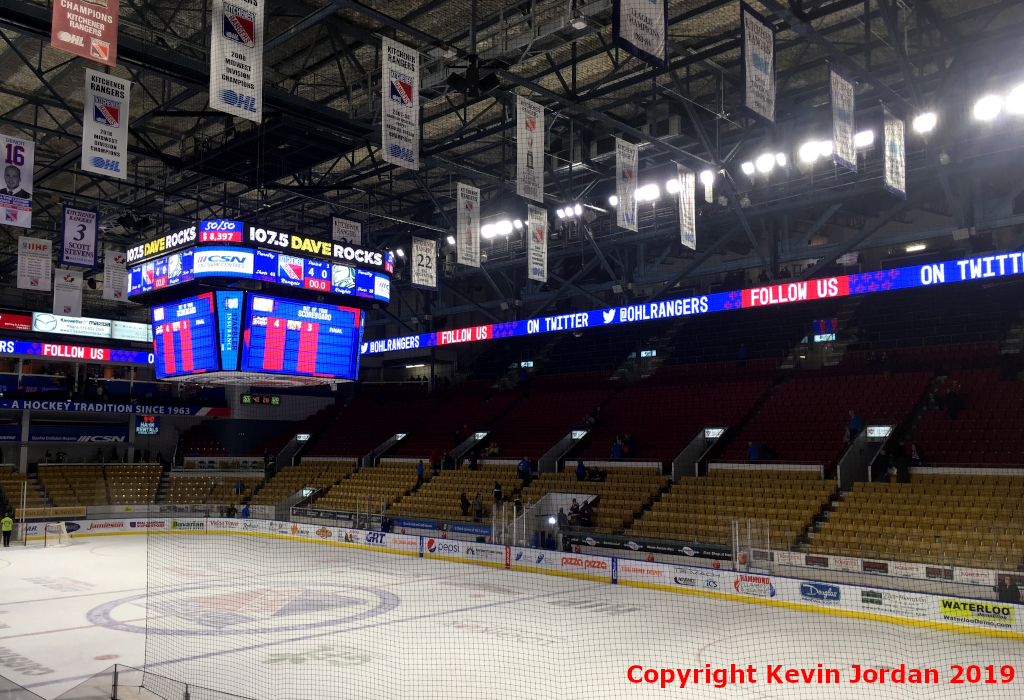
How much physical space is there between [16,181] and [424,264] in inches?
392

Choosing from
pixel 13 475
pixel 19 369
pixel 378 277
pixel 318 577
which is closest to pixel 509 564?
pixel 318 577

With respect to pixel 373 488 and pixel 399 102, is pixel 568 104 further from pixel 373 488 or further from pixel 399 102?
pixel 373 488

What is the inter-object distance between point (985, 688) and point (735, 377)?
18.7 metres

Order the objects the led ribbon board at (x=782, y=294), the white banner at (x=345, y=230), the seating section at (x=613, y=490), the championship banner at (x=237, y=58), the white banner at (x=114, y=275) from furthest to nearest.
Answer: the white banner at (x=114, y=275), the white banner at (x=345, y=230), the seating section at (x=613, y=490), the led ribbon board at (x=782, y=294), the championship banner at (x=237, y=58)

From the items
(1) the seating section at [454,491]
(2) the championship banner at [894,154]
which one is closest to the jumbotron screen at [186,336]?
(1) the seating section at [454,491]

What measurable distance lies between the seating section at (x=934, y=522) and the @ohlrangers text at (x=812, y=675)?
3.67 m

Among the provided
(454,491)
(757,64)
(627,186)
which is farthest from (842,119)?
(454,491)

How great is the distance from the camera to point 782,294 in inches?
842

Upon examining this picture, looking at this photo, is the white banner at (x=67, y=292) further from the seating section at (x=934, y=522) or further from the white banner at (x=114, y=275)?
the seating section at (x=934, y=522)

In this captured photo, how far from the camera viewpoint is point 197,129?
71.0ft

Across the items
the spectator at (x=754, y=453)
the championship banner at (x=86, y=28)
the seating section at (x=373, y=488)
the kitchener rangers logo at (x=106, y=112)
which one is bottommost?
the seating section at (x=373, y=488)

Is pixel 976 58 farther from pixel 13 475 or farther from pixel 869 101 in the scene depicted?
pixel 13 475

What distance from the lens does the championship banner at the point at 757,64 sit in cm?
1205

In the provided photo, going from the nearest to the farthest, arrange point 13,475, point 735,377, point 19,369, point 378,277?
point 378,277, point 735,377, point 13,475, point 19,369
